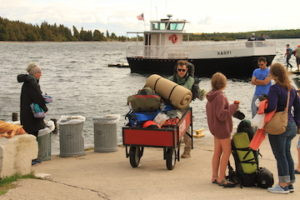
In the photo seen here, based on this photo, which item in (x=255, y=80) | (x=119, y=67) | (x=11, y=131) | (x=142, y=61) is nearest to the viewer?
(x=11, y=131)

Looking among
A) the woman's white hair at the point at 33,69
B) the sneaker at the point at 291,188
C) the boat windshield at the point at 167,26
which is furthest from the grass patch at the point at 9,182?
the boat windshield at the point at 167,26

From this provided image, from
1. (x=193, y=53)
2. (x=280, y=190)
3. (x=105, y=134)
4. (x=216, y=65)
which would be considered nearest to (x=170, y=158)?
(x=280, y=190)

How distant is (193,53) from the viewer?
40.9m

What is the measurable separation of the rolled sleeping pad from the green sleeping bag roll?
1560 millimetres

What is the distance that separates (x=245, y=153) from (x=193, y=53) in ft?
114

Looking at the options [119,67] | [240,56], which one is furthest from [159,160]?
[119,67]

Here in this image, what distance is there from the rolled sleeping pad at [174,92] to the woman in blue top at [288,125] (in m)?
2.09

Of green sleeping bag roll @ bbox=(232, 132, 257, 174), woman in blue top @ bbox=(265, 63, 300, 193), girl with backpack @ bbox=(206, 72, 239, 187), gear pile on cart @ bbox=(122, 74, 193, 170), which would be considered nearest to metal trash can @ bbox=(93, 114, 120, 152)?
gear pile on cart @ bbox=(122, 74, 193, 170)

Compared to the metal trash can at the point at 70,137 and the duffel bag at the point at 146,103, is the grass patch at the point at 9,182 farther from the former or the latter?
→ the metal trash can at the point at 70,137

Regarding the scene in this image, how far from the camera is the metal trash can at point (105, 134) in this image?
376 inches

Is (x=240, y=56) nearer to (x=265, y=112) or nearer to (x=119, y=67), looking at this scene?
(x=119, y=67)

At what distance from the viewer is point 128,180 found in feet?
23.4

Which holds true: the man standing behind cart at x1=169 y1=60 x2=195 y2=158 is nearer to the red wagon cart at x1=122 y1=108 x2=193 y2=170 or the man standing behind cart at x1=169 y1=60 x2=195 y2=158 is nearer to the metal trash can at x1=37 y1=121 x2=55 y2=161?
the red wagon cart at x1=122 y1=108 x2=193 y2=170

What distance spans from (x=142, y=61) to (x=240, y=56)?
923cm
